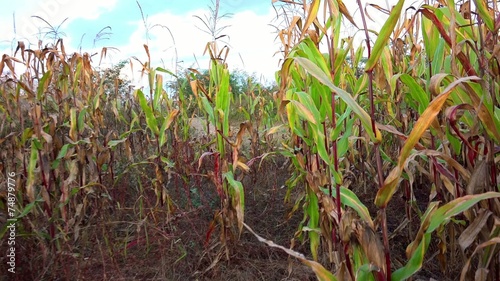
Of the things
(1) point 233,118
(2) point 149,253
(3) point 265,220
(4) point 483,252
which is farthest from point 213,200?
(1) point 233,118

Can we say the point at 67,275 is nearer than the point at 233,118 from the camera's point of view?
Yes

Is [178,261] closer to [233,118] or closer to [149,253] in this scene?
[149,253]

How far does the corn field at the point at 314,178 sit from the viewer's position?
3.86 ft

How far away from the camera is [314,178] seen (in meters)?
1.58

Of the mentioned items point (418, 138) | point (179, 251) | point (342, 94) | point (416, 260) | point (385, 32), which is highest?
point (385, 32)

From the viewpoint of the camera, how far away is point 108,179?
9.72ft

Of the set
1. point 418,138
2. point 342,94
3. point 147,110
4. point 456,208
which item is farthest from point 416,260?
point 147,110

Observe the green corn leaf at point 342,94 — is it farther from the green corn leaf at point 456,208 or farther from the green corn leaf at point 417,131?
the green corn leaf at point 456,208

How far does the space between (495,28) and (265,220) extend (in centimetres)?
185

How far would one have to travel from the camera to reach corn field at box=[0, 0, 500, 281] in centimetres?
118

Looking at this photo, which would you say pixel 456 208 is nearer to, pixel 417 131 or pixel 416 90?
pixel 417 131

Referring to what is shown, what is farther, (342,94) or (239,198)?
(239,198)

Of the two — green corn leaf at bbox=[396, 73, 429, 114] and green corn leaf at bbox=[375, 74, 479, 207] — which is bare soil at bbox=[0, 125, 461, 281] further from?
green corn leaf at bbox=[375, 74, 479, 207]

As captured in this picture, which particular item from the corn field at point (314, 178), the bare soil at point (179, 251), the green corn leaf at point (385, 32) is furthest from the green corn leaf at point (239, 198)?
the green corn leaf at point (385, 32)
